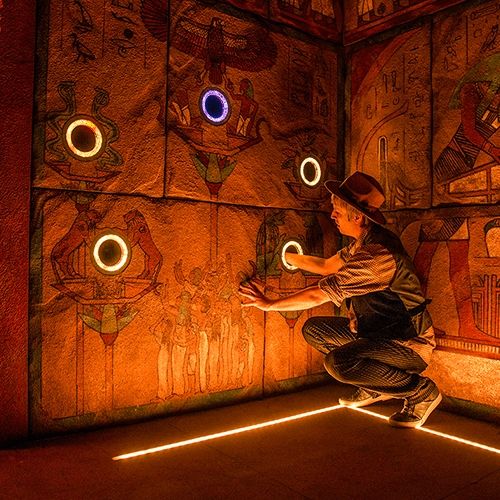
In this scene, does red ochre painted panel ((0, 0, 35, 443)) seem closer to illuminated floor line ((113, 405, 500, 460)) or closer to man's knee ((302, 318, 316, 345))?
illuminated floor line ((113, 405, 500, 460))

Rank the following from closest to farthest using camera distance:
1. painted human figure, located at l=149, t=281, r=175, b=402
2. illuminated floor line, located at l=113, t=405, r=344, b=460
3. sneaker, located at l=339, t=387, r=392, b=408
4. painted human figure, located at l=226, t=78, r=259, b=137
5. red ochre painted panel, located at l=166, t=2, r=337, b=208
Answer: illuminated floor line, located at l=113, t=405, r=344, b=460 → painted human figure, located at l=149, t=281, r=175, b=402 → red ochre painted panel, located at l=166, t=2, r=337, b=208 → sneaker, located at l=339, t=387, r=392, b=408 → painted human figure, located at l=226, t=78, r=259, b=137

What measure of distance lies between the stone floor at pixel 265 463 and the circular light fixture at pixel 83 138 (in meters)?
1.62

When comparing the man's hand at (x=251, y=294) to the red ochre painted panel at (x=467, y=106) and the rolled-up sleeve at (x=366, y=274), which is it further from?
the red ochre painted panel at (x=467, y=106)

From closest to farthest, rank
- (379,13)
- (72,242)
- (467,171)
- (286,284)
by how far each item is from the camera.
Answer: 1. (72,242)
2. (467,171)
3. (286,284)
4. (379,13)

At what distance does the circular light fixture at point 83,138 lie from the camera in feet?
9.29

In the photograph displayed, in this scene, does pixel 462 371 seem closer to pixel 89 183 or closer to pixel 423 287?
pixel 423 287

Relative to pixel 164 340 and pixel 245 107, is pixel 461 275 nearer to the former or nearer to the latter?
pixel 245 107

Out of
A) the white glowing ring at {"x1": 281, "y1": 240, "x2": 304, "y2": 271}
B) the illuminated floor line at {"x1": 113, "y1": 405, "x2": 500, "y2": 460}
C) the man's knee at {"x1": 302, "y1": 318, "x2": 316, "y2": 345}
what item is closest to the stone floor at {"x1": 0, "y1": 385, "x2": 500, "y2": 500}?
the illuminated floor line at {"x1": 113, "y1": 405, "x2": 500, "y2": 460}

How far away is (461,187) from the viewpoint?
333 cm

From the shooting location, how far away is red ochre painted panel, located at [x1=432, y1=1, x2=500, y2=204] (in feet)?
10.4

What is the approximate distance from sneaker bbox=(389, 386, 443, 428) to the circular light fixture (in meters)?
2.40

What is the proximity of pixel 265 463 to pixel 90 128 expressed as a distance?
2.08 m

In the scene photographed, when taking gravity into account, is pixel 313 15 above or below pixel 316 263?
above

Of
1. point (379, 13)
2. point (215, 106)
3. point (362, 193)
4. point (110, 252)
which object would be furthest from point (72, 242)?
point (379, 13)
